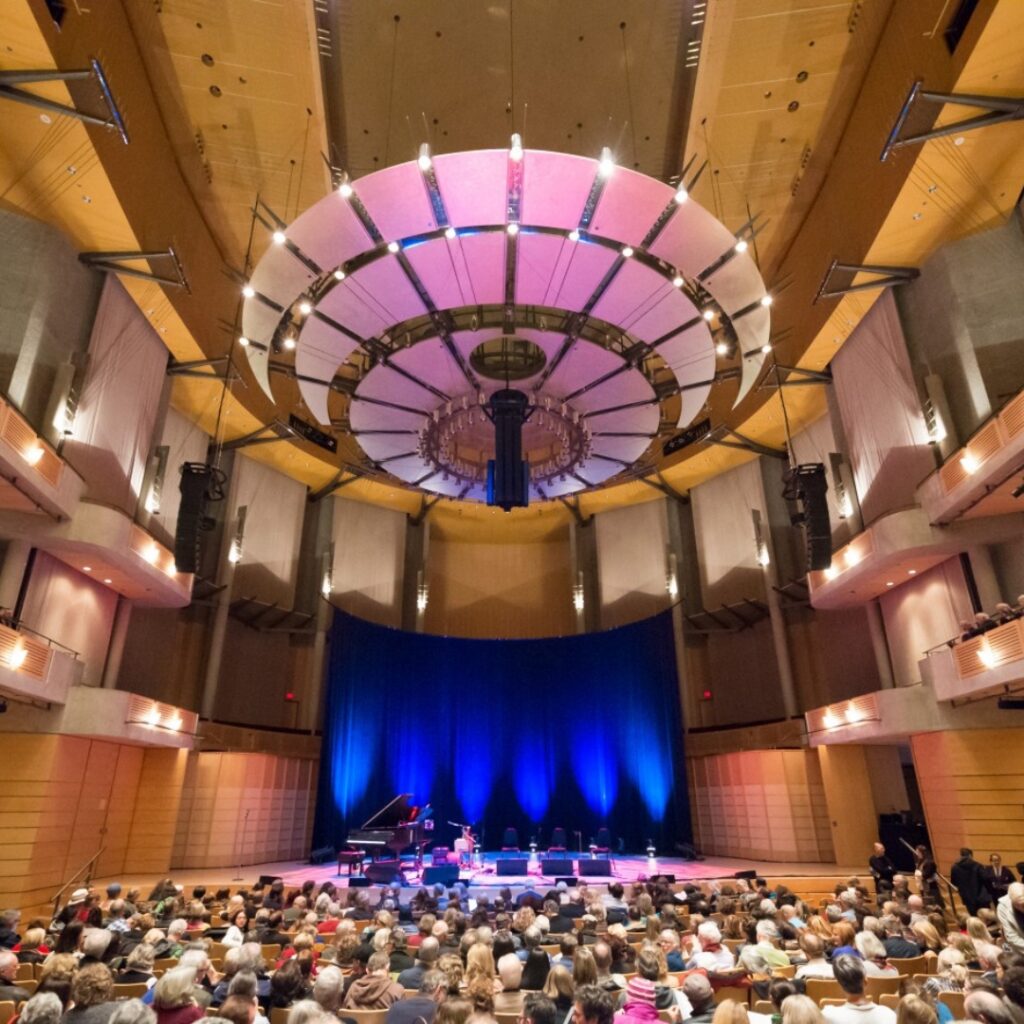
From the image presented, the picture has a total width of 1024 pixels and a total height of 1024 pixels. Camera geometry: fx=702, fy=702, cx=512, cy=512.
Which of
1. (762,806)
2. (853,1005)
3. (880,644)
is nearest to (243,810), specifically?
(762,806)

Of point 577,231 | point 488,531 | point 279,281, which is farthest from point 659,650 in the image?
point 279,281

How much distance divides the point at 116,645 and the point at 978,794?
18.7 m

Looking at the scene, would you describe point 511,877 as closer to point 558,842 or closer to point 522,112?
point 558,842

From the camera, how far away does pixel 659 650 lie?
23.0 meters

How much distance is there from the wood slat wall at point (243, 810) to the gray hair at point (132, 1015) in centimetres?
1713

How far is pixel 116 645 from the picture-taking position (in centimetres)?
1659

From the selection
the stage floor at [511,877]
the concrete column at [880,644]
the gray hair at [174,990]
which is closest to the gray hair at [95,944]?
the gray hair at [174,990]

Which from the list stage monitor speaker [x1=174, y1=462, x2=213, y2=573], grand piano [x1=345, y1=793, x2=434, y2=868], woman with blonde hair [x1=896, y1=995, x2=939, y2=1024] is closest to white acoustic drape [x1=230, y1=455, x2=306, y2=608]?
grand piano [x1=345, y1=793, x2=434, y2=868]

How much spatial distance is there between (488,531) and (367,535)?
207 inches

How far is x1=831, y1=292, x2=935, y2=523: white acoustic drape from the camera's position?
1579 cm

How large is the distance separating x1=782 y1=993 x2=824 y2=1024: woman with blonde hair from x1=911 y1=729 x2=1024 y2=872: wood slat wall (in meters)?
12.8

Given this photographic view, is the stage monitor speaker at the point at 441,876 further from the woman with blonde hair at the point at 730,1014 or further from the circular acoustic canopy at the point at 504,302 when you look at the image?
the woman with blonde hair at the point at 730,1014

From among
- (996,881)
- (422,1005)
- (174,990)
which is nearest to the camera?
(174,990)

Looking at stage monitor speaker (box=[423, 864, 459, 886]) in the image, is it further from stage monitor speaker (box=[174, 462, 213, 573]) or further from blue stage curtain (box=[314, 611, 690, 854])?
stage monitor speaker (box=[174, 462, 213, 573])
